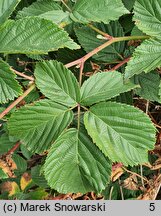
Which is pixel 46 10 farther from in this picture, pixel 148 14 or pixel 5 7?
pixel 148 14

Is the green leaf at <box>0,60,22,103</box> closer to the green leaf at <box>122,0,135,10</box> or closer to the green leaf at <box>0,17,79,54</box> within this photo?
the green leaf at <box>0,17,79,54</box>

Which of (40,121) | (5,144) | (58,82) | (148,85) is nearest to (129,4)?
(148,85)

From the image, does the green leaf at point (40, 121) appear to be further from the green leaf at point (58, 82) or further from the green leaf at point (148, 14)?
the green leaf at point (148, 14)

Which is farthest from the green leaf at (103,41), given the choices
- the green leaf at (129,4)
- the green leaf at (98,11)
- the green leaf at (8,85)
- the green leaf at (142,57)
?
the green leaf at (8,85)

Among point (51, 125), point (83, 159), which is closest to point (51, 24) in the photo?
point (51, 125)

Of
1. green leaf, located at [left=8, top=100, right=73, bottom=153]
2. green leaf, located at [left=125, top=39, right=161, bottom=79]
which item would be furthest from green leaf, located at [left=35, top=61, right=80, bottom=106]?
green leaf, located at [left=125, top=39, right=161, bottom=79]

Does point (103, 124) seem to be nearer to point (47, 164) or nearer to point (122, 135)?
point (122, 135)
